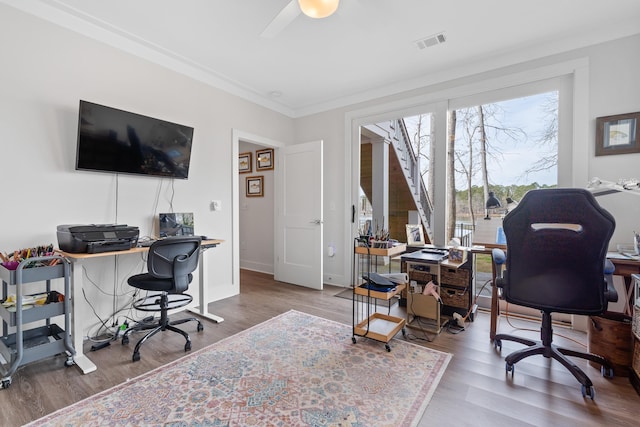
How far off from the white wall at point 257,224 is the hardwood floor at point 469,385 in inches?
91.7

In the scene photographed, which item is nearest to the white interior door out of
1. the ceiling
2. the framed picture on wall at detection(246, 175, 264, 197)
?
the framed picture on wall at detection(246, 175, 264, 197)

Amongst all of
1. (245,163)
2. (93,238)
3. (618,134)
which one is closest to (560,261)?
(618,134)

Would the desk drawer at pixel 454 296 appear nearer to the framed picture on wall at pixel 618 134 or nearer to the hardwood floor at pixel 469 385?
the hardwood floor at pixel 469 385

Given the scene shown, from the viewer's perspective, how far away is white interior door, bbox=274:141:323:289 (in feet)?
12.7

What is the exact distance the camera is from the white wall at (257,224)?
4.95 meters

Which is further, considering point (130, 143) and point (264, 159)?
point (264, 159)

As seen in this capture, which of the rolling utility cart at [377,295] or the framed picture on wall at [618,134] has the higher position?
the framed picture on wall at [618,134]

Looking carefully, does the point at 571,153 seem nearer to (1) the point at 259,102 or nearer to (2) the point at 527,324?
(2) the point at 527,324

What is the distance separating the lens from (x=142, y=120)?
262cm

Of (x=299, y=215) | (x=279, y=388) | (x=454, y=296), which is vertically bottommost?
(x=279, y=388)

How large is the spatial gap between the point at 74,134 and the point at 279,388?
2.58 m

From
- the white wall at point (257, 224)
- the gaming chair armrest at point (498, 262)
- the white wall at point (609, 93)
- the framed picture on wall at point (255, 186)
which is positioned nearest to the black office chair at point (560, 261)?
the gaming chair armrest at point (498, 262)

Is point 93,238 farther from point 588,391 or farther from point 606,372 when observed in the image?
point 606,372

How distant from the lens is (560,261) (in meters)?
1.78
